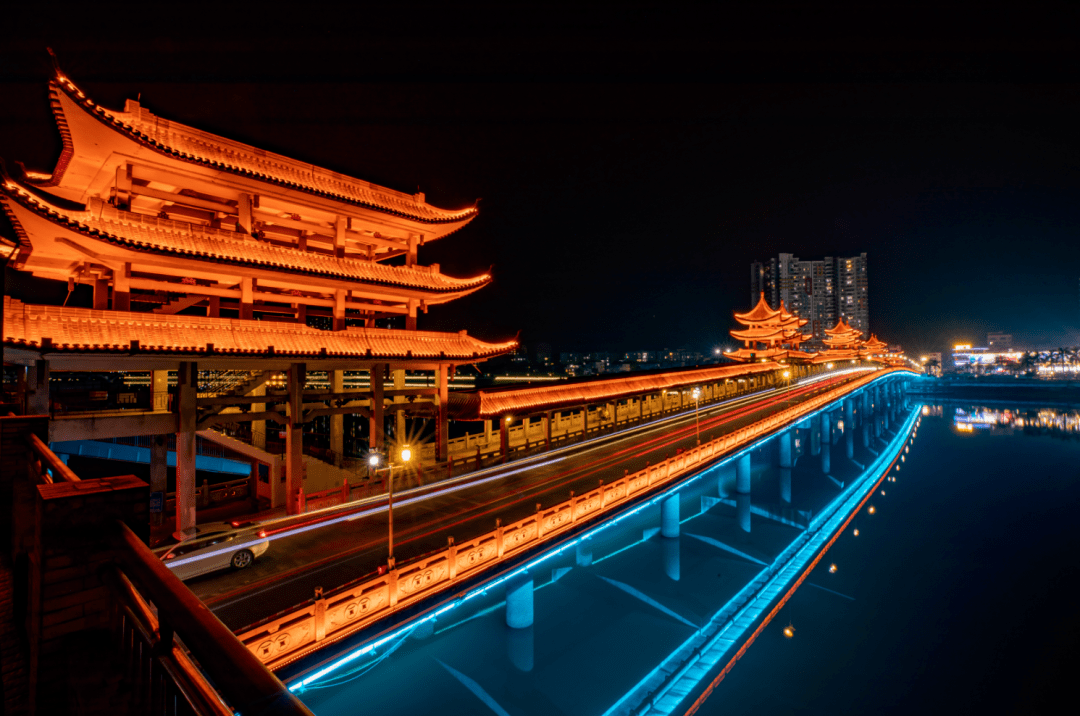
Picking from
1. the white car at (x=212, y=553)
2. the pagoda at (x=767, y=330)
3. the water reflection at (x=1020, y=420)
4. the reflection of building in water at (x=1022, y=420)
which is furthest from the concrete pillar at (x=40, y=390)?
the reflection of building in water at (x=1022, y=420)

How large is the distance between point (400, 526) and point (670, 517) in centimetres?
1629

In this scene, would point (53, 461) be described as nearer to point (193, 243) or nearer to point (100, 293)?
point (193, 243)

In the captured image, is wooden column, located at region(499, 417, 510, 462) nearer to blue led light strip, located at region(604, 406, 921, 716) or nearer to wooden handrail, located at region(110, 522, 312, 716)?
blue led light strip, located at region(604, 406, 921, 716)

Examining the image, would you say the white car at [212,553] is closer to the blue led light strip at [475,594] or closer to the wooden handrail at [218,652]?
the blue led light strip at [475,594]

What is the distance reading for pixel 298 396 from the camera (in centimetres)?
1574

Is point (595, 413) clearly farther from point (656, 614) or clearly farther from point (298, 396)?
point (298, 396)

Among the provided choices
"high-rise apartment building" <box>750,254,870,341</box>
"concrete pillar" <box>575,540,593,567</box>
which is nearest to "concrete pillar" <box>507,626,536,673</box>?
"concrete pillar" <box>575,540,593,567</box>

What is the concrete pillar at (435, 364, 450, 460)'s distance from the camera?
19.6 meters

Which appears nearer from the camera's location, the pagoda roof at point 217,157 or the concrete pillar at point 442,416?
the pagoda roof at point 217,157

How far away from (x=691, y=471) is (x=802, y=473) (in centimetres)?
2875

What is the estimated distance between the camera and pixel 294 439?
15273mm

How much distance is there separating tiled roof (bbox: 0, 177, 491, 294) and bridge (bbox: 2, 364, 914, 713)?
6371mm

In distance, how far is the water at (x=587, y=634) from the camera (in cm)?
1398

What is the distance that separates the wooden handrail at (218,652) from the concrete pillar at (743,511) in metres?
30.5
